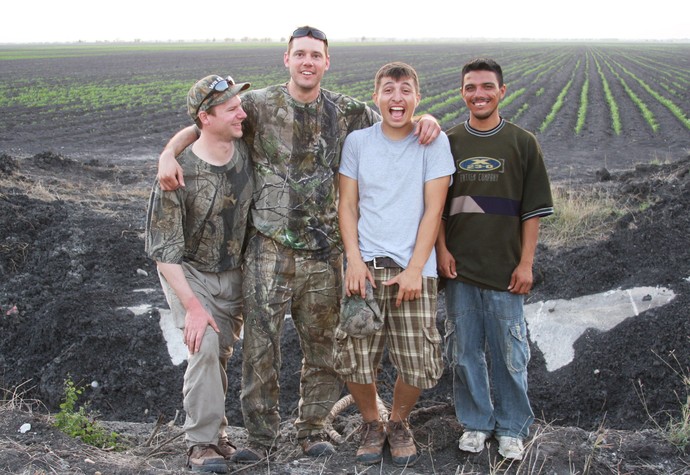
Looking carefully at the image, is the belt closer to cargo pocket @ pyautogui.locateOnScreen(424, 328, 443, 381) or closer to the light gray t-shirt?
the light gray t-shirt

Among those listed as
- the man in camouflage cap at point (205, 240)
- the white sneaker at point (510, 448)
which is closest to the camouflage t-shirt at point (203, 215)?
the man in camouflage cap at point (205, 240)

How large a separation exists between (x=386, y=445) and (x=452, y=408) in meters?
0.75

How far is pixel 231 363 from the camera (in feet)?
20.2

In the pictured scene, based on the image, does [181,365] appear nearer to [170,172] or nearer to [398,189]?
[170,172]

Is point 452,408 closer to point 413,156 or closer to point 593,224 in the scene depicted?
point 413,156

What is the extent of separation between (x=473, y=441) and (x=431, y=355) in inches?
25.4

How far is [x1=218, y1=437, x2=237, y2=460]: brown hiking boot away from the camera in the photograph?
4016 millimetres

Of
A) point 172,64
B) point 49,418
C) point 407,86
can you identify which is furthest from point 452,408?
point 172,64

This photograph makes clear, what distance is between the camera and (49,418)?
431cm

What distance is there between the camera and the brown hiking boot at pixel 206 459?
3.77 m

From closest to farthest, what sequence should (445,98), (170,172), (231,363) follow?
(170,172) < (231,363) < (445,98)

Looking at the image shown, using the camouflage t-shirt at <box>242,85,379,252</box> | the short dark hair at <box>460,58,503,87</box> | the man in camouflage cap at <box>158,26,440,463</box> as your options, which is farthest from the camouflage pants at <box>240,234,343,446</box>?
the short dark hair at <box>460,58,503,87</box>

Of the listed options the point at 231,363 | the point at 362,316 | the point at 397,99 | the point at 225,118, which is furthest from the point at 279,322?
the point at 231,363

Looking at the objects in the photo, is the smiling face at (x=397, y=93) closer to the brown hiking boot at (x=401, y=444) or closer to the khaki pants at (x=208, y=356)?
the khaki pants at (x=208, y=356)
